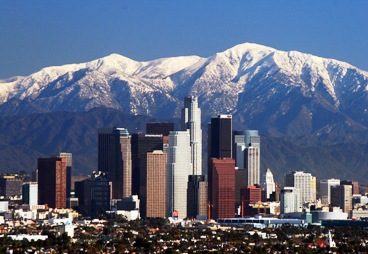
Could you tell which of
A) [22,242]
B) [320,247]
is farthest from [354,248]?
[22,242]

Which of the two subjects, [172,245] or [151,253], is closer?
[151,253]

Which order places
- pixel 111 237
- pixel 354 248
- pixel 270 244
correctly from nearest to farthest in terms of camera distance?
pixel 354 248 → pixel 270 244 → pixel 111 237

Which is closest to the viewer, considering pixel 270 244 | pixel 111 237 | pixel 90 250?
pixel 90 250

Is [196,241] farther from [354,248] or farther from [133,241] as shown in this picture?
[354,248]

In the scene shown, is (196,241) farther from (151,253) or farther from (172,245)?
(151,253)

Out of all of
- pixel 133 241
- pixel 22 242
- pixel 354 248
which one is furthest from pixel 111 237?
pixel 354 248

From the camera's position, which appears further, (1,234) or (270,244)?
(1,234)

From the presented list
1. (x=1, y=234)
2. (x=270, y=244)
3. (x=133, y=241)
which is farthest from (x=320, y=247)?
(x=1, y=234)

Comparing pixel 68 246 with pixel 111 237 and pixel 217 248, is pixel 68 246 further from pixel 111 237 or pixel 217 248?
pixel 111 237

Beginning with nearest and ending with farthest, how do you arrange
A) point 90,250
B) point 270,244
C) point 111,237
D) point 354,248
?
point 90,250 < point 354,248 < point 270,244 < point 111,237
